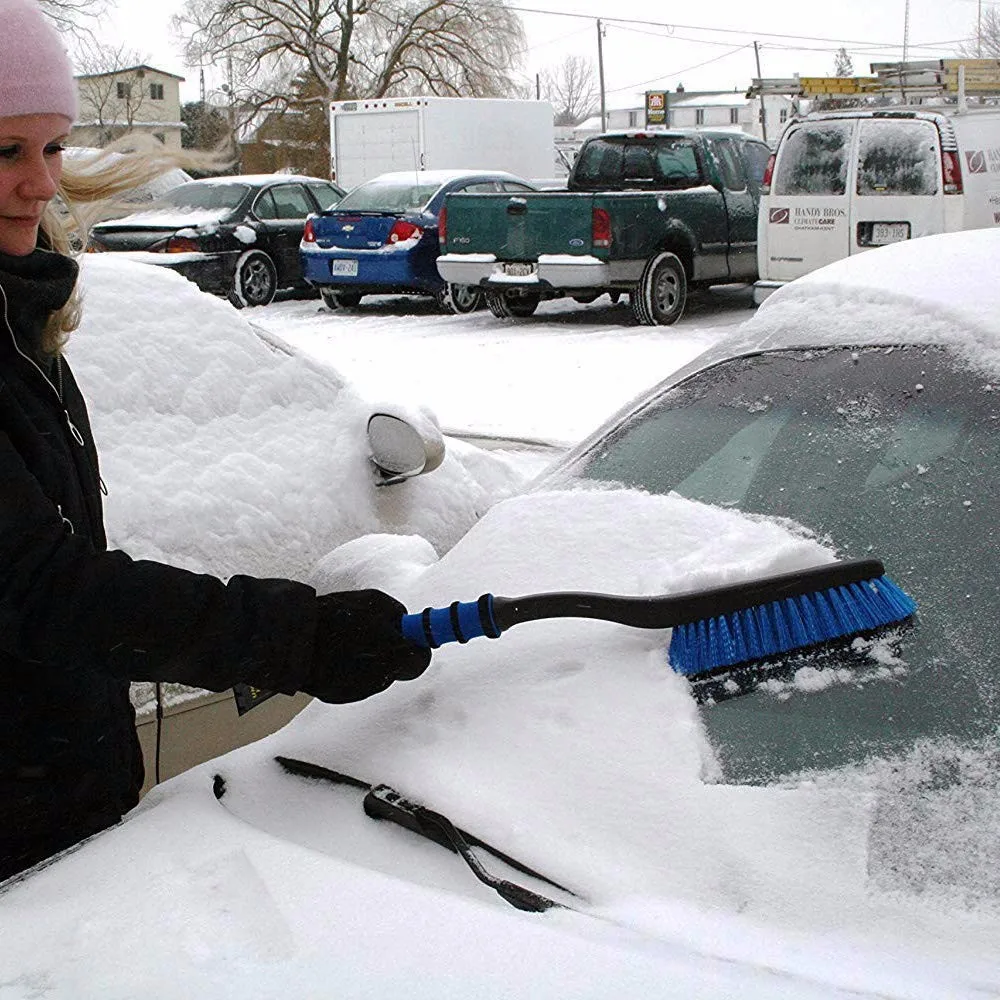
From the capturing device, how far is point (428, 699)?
1.97 m

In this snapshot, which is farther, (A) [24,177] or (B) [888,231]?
(B) [888,231]

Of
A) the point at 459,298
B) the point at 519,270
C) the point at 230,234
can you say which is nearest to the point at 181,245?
the point at 230,234

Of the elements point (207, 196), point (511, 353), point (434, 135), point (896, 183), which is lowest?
point (511, 353)

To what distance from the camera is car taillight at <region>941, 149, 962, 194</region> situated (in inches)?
432

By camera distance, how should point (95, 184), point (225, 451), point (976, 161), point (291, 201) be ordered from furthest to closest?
point (291, 201) → point (976, 161) → point (225, 451) → point (95, 184)

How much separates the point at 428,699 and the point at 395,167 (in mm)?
20210

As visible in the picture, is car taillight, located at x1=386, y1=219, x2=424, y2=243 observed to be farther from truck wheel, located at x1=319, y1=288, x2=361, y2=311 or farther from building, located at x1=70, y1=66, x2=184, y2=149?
building, located at x1=70, y1=66, x2=184, y2=149

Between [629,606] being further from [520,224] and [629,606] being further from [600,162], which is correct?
[600,162]

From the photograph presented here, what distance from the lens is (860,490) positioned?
6.91ft

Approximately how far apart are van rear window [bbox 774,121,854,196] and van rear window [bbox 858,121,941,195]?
167 mm

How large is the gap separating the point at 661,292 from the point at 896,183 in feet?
7.40

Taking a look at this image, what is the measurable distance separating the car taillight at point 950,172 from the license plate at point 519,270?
3.56 metres

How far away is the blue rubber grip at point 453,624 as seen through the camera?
187cm

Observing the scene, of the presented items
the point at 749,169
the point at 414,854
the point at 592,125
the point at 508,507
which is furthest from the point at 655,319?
the point at 592,125
